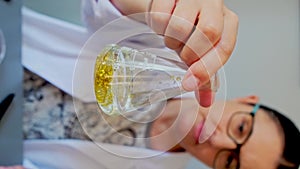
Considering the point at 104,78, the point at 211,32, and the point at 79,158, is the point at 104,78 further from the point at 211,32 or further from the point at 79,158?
the point at 79,158

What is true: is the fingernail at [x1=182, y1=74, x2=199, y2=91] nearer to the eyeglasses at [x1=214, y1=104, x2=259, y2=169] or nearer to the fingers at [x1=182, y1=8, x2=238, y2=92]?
the fingers at [x1=182, y1=8, x2=238, y2=92]

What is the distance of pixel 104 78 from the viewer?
40 cm

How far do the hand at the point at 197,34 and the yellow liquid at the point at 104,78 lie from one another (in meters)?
0.07

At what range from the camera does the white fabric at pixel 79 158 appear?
0.89 metres

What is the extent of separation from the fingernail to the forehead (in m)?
0.50

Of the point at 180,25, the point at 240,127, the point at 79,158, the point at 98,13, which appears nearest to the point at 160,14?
the point at 180,25

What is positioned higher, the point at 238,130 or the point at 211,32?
the point at 211,32

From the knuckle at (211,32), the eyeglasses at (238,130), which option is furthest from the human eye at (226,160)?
the knuckle at (211,32)

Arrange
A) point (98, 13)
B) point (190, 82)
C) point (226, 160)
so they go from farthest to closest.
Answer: point (226, 160), point (98, 13), point (190, 82)

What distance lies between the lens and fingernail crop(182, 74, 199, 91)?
1.21 ft

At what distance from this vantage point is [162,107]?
52 centimetres

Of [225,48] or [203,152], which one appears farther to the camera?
[203,152]

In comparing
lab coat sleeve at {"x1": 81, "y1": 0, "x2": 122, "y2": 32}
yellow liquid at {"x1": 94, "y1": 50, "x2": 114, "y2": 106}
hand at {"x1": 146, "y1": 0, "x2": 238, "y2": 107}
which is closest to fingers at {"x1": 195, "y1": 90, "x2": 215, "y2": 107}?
hand at {"x1": 146, "y1": 0, "x2": 238, "y2": 107}

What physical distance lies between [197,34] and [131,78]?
0.30 feet
